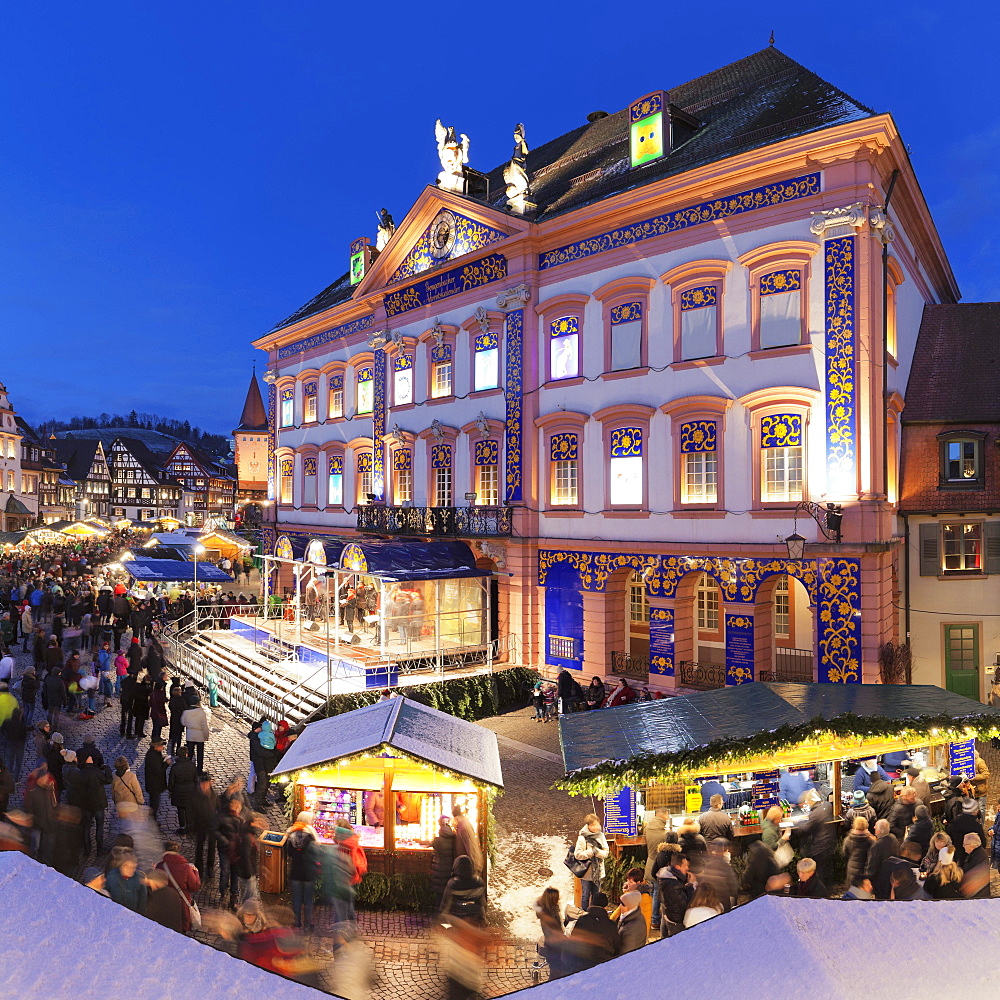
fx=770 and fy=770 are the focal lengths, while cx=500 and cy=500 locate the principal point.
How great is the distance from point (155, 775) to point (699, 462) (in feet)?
47.6

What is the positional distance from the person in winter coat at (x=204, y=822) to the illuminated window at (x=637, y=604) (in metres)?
14.7

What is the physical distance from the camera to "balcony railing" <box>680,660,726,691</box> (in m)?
19.9

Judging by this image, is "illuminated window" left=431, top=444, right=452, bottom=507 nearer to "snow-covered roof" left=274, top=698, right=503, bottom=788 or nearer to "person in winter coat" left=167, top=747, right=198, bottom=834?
"snow-covered roof" left=274, top=698, right=503, bottom=788

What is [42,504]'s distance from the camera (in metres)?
80.8

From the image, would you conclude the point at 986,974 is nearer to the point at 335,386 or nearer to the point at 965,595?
the point at 965,595

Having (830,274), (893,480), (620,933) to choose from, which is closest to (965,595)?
(893,480)

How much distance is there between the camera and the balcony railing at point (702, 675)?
19875 mm

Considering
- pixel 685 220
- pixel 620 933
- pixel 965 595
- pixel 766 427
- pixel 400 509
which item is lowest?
pixel 620 933

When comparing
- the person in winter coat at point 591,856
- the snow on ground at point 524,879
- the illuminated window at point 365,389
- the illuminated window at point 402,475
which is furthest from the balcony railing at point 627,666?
the illuminated window at point 365,389

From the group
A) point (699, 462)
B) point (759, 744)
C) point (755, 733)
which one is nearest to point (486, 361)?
point (699, 462)

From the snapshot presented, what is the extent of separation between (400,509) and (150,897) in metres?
20.5

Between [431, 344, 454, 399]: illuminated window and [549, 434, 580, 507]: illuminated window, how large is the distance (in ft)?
17.7

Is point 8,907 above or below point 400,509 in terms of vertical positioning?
below

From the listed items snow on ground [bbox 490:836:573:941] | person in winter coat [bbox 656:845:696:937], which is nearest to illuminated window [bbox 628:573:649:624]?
snow on ground [bbox 490:836:573:941]
